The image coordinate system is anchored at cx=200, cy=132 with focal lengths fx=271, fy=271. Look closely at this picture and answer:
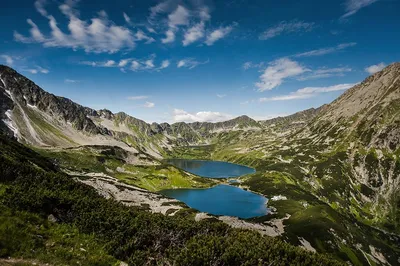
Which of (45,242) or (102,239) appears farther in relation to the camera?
(102,239)

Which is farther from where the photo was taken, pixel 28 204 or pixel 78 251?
pixel 28 204

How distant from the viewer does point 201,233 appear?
34844mm

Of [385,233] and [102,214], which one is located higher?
[102,214]

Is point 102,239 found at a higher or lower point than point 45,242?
lower

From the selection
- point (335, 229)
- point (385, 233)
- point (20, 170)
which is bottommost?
point (385, 233)

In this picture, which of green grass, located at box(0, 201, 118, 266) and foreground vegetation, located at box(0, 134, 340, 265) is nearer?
green grass, located at box(0, 201, 118, 266)

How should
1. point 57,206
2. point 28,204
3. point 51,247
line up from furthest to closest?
1. point 57,206
2. point 28,204
3. point 51,247

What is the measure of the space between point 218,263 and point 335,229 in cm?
14359

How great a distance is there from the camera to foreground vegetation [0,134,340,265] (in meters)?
23.6

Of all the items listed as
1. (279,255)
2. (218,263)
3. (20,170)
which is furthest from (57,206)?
(279,255)

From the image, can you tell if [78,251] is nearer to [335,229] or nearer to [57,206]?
[57,206]

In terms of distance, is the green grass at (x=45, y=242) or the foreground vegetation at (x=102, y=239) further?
the foreground vegetation at (x=102, y=239)

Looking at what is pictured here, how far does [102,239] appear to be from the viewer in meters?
29.3

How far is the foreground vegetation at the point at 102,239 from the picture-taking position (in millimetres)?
23641
